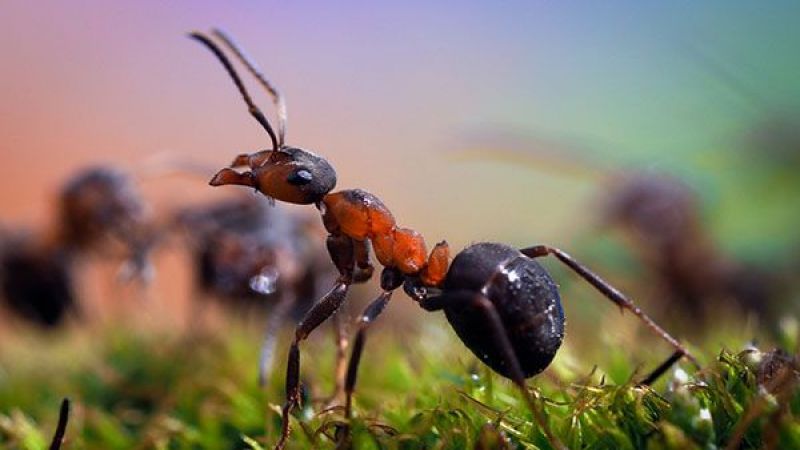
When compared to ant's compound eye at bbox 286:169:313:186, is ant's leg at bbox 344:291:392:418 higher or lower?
lower

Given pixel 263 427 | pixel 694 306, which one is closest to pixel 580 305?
pixel 694 306

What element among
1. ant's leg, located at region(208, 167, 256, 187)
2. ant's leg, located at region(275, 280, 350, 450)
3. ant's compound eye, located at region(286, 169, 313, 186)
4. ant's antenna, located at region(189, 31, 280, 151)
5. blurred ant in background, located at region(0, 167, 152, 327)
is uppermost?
ant's antenna, located at region(189, 31, 280, 151)

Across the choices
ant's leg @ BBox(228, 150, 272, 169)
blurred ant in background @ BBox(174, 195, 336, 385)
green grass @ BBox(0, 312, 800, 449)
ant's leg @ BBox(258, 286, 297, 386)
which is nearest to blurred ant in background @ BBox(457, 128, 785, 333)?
green grass @ BBox(0, 312, 800, 449)

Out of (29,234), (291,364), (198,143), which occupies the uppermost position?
(291,364)

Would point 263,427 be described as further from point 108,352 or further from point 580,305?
point 580,305

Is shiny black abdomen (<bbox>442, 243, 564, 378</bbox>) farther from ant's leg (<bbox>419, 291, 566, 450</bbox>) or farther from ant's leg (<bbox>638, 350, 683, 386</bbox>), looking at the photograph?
ant's leg (<bbox>638, 350, 683, 386</bbox>)

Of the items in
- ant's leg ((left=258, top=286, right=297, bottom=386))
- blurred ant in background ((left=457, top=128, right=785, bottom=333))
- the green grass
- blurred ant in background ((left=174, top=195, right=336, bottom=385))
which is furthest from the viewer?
blurred ant in background ((left=457, top=128, right=785, bottom=333))

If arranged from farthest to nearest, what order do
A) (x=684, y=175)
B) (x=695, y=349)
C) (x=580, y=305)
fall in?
(x=684, y=175) → (x=580, y=305) → (x=695, y=349)
